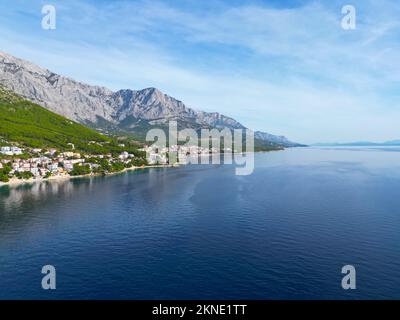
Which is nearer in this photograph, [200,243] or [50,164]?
[200,243]

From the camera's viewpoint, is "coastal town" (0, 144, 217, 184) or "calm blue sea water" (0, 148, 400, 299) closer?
"calm blue sea water" (0, 148, 400, 299)

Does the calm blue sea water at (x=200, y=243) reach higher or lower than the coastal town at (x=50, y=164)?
lower

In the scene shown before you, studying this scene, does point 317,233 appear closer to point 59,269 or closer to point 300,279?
point 300,279

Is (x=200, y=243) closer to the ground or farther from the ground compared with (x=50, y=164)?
closer to the ground

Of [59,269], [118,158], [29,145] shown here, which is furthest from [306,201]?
[29,145]

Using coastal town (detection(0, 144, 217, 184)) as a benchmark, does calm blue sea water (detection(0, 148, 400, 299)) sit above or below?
below

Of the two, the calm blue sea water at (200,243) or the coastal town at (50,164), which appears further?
the coastal town at (50,164)

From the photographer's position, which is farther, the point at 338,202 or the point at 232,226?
the point at 338,202
